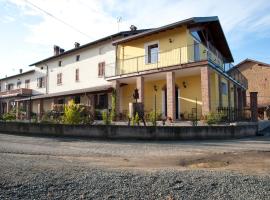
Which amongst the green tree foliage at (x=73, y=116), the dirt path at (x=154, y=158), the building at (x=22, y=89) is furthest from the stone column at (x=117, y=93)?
the building at (x=22, y=89)

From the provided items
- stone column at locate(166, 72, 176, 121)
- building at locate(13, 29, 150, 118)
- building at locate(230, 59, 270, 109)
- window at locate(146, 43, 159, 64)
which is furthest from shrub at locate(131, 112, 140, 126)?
building at locate(230, 59, 270, 109)

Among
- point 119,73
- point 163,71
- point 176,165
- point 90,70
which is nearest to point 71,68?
point 90,70

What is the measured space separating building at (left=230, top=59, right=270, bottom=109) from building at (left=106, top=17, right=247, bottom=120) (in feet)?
47.0

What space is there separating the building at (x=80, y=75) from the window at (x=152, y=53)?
2.57 meters

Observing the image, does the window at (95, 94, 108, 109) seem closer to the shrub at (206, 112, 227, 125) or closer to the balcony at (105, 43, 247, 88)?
the balcony at (105, 43, 247, 88)

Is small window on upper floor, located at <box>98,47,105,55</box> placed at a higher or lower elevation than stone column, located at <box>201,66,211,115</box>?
higher

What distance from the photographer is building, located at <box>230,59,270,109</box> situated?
35.6m

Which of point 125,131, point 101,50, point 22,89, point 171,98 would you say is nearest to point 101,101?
point 101,50

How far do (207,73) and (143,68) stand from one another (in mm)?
5188

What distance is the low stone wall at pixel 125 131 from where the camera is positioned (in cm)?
1256

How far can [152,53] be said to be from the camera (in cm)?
2077

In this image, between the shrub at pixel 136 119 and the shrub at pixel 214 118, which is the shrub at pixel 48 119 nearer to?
the shrub at pixel 136 119

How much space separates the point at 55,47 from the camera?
35531mm

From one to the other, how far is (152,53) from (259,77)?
21175 mm
